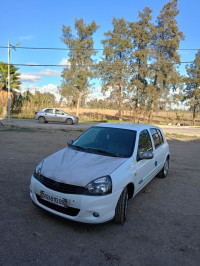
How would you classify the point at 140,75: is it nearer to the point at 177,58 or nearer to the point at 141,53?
the point at 141,53

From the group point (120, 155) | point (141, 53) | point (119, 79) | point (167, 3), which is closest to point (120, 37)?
point (141, 53)

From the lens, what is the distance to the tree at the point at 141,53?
2902 centimetres

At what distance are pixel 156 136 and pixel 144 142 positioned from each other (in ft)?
3.36

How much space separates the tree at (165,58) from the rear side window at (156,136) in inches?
967

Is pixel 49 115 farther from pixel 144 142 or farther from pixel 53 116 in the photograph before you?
pixel 144 142

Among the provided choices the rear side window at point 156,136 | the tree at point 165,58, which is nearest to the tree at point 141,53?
the tree at point 165,58

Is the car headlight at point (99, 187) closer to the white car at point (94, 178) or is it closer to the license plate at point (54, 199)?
the white car at point (94, 178)

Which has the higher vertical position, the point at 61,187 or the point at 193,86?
the point at 193,86

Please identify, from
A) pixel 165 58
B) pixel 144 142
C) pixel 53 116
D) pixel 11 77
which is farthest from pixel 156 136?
pixel 165 58

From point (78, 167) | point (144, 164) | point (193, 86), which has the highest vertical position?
point (193, 86)

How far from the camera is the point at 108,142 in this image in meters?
4.07

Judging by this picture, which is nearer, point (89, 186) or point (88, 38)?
point (89, 186)

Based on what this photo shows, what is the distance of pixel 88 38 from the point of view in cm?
3109

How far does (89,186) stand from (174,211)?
1.96m
